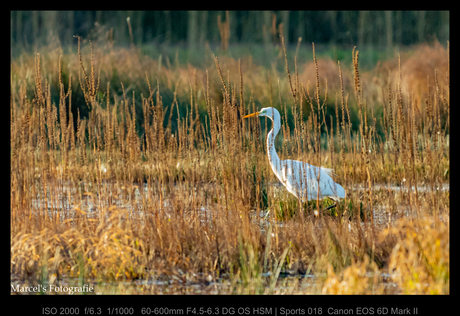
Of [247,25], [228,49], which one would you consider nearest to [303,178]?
[228,49]

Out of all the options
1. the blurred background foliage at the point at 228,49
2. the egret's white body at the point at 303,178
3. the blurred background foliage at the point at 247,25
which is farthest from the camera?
the blurred background foliage at the point at 247,25

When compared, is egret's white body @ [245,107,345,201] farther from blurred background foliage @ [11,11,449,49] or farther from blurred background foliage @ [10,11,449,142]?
blurred background foliage @ [11,11,449,49]

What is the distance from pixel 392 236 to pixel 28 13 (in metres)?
15.3

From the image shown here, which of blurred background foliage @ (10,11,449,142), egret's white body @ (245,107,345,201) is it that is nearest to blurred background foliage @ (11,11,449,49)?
blurred background foliage @ (10,11,449,142)

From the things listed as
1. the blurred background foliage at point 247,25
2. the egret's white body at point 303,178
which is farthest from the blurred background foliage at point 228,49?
the egret's white body at point 303,178

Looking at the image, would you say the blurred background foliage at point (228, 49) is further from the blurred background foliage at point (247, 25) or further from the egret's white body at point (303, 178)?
the egret's white body at point (303, 178)

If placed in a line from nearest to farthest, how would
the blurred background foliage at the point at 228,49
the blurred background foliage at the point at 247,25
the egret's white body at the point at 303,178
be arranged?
the egret's white body at the point at 303,178
the blurred background foliage at the point at 228,49
the blurred background foliage at the point at 247,25

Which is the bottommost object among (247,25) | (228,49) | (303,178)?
(303,178)

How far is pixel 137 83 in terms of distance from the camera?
9.16m

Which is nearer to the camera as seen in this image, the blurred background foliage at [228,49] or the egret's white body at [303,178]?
the egret's white body at [303,178]

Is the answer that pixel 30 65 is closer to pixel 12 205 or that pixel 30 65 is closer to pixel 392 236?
pixel 12 205

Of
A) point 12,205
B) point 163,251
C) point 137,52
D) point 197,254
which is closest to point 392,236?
point 197,254

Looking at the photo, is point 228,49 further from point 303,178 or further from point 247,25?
point 303,178
